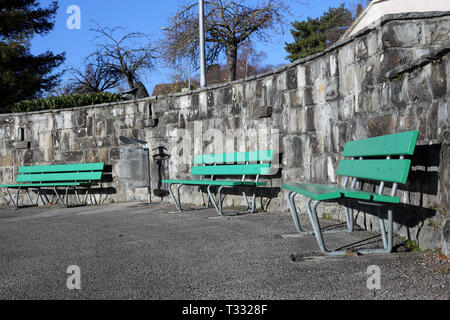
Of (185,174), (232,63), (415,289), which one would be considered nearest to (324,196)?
(415,289)

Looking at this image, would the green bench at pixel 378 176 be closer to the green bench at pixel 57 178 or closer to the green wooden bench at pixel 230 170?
the green wooden bench at pixel 230 170

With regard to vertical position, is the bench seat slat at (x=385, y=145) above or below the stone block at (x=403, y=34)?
below

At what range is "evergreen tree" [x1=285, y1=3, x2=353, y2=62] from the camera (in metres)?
38.0

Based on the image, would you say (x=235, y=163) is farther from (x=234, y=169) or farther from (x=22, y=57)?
(x=22, y=57)

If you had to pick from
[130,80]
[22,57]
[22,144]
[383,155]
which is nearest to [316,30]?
[130,80]

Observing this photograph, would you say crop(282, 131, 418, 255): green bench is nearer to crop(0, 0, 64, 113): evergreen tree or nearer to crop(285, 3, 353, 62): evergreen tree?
crop(0, 0, 64, 113): evergreen tree

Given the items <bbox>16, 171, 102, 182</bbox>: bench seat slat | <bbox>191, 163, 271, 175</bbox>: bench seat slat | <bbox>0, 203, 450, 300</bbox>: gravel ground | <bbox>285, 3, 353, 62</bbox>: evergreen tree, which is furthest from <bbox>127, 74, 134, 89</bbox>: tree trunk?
<bbox>0, 203, 450, 300</bbox>: gravel ground

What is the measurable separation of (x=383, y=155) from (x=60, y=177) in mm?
7350

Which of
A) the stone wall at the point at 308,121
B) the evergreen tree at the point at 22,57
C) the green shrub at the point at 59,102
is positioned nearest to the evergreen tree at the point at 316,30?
the evergreen tree at the point at 22,57

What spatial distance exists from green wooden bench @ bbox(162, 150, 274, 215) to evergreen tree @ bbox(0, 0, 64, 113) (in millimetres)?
16989

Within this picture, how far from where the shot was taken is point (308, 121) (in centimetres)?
589

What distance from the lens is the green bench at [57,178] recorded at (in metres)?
9.13

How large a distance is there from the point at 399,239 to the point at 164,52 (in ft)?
63.9

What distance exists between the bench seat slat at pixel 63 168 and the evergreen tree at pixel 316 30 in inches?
1205
